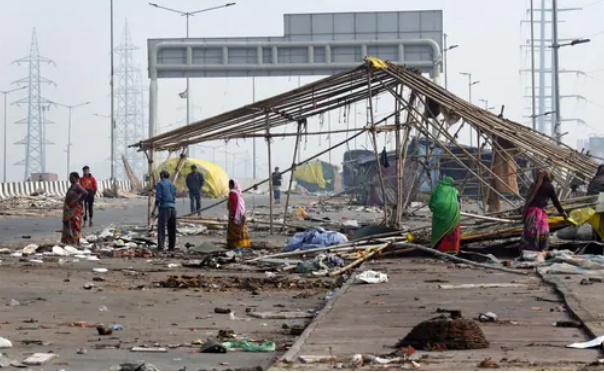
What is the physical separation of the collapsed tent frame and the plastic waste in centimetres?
1392

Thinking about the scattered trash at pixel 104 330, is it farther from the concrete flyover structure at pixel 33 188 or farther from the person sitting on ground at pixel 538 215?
the concrete flyover structure at pixel 33 188

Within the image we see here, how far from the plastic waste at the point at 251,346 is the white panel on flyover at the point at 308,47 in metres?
44.2

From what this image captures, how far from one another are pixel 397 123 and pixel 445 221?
704 centimetres

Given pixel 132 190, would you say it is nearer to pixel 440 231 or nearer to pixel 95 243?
pixel 95 243

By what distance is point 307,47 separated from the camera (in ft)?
177

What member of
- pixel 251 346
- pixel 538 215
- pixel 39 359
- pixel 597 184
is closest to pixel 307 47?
pixel 597 184

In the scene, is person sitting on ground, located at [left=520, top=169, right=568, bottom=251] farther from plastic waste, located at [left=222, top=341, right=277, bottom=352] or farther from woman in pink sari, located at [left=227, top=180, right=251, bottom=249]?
plastic waste, located at [left=222, top=341, right=277, bottom=352]

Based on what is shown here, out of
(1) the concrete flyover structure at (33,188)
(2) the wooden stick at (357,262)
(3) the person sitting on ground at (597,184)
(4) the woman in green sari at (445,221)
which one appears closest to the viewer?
(2) the wooden stick at (357,262)

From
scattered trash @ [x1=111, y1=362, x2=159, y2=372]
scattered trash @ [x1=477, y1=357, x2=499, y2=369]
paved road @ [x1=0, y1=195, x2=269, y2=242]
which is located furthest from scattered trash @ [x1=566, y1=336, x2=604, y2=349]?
paved road @ [x1=0, y1=195, x2=269, y2=242]

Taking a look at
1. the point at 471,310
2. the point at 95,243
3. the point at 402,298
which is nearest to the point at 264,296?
the point at 402,298

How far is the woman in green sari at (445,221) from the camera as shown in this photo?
19.4 metres

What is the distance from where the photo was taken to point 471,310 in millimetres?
11547

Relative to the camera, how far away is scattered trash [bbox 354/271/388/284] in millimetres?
15070

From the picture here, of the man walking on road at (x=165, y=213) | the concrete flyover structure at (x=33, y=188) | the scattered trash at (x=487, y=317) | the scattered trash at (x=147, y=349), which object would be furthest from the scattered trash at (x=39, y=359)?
the concrete flyover structure at (x=33, y=188)
